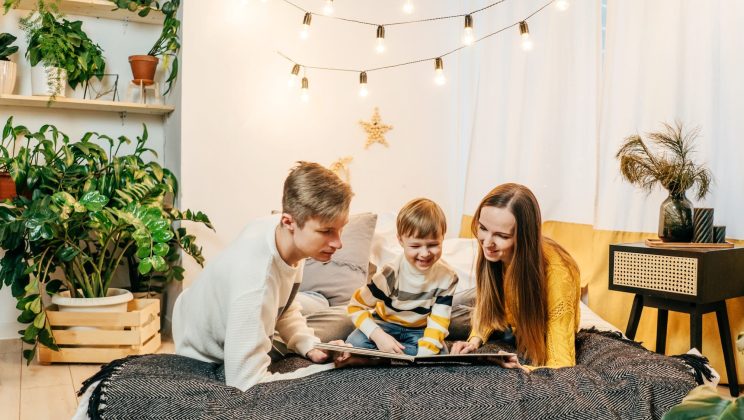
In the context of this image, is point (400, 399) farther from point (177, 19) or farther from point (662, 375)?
point (177, 19)

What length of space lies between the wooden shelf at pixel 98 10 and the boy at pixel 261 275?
209 centimetres

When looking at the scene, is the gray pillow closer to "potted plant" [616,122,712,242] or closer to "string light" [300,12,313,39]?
"string light" [300,12,313,39]

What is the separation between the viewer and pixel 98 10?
133 inches

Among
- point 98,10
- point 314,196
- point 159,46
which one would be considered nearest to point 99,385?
point 314,196

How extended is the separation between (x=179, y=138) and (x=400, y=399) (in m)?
2.23

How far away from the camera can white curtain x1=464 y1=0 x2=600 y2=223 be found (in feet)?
9.82

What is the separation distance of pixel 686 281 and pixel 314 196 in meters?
1.43

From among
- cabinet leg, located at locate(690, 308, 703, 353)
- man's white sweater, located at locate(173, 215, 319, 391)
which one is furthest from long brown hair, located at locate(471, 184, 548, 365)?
cabinet leg, located at locate(690, 308, 703, 353)

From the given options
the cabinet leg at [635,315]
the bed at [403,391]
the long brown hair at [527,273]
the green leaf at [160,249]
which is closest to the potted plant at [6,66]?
the green leaf at [160,249]

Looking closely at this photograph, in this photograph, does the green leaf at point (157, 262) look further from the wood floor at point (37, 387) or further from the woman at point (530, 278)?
the woman at point (530, 278)

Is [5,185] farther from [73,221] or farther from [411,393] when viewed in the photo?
[411,393]

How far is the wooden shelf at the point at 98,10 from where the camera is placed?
3221 mm

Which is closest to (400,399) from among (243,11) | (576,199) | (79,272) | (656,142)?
(656,142)

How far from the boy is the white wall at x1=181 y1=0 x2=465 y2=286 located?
1.58 metres
